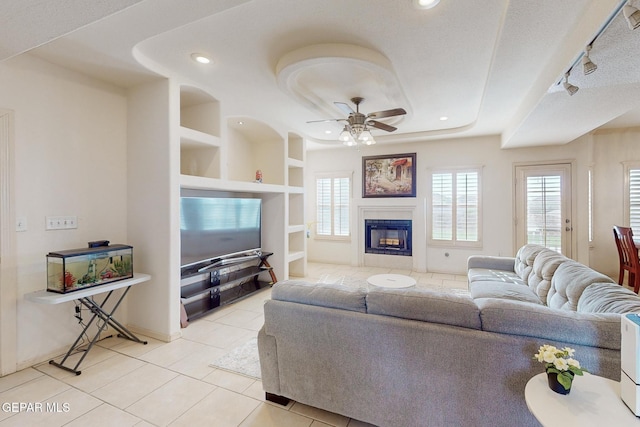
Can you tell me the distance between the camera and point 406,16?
212 centimetres

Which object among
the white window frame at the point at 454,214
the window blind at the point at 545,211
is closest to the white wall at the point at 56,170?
the white window frame at the point at 454,214

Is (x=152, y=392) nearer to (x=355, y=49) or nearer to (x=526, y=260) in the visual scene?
(x=355, y=49)

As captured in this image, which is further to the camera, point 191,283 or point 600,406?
point 191,283

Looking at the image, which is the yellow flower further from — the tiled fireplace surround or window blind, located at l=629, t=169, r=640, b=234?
window blind, located at l=629, t=169, r=640, b=234

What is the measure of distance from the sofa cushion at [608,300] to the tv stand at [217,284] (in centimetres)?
368

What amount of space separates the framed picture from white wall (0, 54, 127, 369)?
461 centimetres

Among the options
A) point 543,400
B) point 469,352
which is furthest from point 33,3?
point 543,400

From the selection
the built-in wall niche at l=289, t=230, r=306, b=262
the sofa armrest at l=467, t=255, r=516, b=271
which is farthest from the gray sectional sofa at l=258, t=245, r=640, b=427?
the built-in wall niche at l=289, t=230, r=306, b=262

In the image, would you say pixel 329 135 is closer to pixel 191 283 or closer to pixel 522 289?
pixel 191 283

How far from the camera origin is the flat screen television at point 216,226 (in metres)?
3.54

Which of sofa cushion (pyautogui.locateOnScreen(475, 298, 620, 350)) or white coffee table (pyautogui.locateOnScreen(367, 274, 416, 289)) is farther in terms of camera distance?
white coffee table (pyautogui.locateOnScreen(367, 274, 416, 289))

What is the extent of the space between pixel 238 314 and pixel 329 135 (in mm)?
3740

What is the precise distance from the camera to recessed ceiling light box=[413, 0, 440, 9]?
1.93 meters

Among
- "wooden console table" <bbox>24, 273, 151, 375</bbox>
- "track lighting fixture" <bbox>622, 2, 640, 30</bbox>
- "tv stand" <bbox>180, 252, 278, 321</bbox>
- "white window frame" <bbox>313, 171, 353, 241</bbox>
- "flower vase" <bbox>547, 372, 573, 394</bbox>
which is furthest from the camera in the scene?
"white window frame" <bbox>313, 171, 353, 241</bbox>
